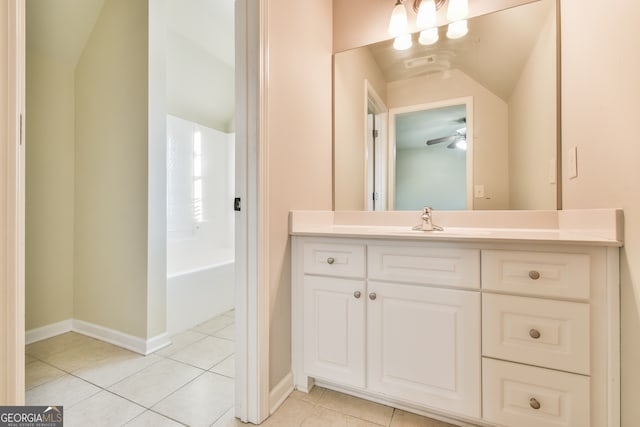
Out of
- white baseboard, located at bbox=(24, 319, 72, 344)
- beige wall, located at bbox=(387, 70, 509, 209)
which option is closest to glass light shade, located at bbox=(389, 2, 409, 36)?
beige wall, located at bbox=(387, 70, 509, 209)

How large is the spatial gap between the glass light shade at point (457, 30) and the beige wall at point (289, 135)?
0.73 m

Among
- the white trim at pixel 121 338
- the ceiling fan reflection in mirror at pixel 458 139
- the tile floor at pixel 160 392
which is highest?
the ceiling fan reflection in mirror at pixel 458 139

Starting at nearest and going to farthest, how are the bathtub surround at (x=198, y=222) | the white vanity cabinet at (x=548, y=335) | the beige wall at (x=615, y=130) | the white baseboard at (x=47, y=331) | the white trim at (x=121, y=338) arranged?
the beige wall at (x=615, y=130)
the white vanity cabinet at (x=548, y=335)
the white trim at (x=121, y=338)
the white baseboard at (x=47, y=331)
the bathtub surround at (x=198, y=222)

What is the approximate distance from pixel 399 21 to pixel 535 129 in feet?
3.12

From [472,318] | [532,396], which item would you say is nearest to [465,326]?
[472,318]

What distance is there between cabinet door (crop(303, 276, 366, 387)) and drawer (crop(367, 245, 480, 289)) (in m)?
0.13

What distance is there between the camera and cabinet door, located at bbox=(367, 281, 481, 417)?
3.44 feet

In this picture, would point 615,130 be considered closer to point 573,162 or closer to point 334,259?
point 573,162

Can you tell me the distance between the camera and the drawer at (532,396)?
91cm

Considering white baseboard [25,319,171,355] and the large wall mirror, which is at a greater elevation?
the large wall mirror

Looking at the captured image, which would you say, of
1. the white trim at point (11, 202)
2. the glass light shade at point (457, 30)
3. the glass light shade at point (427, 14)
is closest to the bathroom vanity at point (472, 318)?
the white trim at point (11, 202)

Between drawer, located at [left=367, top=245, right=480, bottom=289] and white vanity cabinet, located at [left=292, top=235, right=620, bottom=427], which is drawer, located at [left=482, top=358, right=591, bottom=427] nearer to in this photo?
white vanity cabinet, located at [left=292, top=235, right=620, bottom=427]

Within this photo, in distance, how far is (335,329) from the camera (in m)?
1.28

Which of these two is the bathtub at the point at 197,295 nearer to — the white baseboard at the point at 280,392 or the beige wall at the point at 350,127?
the white baseboard at the point at 280,392
